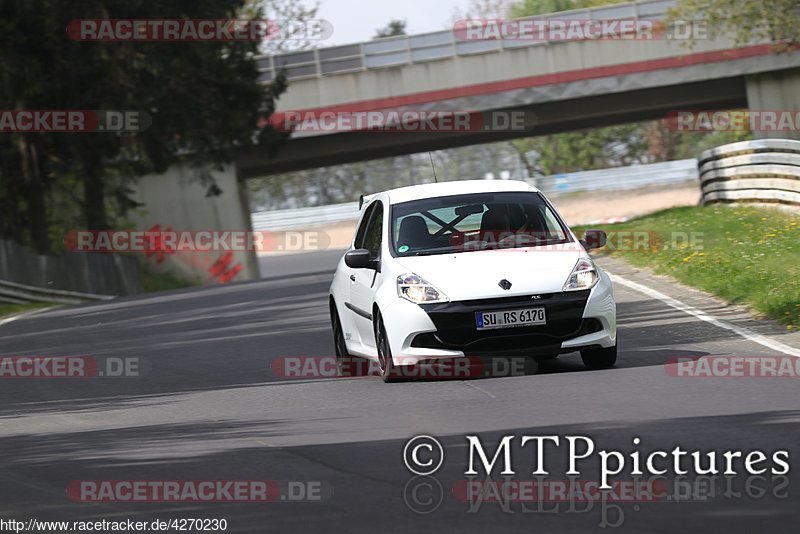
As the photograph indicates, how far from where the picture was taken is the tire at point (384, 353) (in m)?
12.3

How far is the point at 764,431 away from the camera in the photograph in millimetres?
8859

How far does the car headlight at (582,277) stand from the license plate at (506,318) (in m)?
0.36

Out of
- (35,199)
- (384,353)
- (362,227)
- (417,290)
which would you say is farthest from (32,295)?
(417,290)

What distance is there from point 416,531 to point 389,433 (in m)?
2.93

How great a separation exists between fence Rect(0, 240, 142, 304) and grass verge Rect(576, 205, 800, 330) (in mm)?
13708

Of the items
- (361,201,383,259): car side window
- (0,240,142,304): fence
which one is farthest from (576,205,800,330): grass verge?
(0,240,142,304): fence

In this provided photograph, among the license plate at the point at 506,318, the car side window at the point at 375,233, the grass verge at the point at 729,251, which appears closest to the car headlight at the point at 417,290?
the license plate at the point at 506,318

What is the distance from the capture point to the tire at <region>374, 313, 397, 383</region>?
12.3 metres

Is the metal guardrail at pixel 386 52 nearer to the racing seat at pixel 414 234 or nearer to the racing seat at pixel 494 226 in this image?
the racing seat at pixel 494 226

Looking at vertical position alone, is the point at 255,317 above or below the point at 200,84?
below

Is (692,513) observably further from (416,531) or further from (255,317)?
(255,317)

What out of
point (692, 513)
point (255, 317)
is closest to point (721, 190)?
point (255, 317)

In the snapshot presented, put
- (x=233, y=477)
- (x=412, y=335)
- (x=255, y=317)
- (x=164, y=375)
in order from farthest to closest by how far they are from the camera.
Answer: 1. (x=255, y=317)
2. (x=164, y=375)
3. (x=412, y=335)
4. (x=233, y=477)

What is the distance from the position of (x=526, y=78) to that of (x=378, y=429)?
4355 cm
